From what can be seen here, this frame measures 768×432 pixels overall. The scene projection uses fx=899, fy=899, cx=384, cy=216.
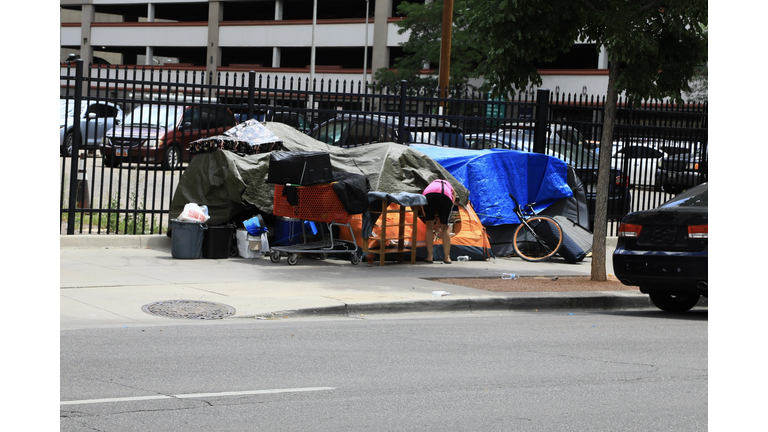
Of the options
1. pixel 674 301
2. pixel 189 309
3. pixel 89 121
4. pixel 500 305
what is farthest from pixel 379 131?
pixel 189 309

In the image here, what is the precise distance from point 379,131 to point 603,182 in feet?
14.5

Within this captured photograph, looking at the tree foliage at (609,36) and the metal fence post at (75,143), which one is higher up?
the tree foliage at (609,36)

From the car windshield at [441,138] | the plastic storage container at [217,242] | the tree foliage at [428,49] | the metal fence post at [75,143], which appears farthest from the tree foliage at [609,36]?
the tree foliage at [428,49]

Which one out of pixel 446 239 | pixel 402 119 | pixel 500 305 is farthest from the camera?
pixel 402 119

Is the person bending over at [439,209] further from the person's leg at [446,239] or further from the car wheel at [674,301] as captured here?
the car wheel at [674,301]

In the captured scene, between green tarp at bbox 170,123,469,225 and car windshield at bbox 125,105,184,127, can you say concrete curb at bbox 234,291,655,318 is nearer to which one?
green tarp at bbox 170,123,469,225

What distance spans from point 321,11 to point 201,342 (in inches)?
2265

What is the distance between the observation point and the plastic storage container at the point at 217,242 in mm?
13500

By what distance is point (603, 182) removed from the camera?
43.5ft

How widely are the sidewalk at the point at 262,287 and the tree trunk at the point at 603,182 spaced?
95 centimetres

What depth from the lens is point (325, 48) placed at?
59.5 m

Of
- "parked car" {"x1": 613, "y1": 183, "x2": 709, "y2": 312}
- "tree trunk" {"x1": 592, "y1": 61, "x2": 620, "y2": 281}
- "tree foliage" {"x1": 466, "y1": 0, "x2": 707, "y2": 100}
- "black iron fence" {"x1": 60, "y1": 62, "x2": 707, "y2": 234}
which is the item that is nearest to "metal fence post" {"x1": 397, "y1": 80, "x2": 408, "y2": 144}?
"black iron fence" {"x1": 60, "y1": 62, "x2": 707, "y2": 234}

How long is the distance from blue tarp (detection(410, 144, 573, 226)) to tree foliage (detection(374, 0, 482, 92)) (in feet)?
80.2

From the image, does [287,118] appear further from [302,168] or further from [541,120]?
[541,120]
